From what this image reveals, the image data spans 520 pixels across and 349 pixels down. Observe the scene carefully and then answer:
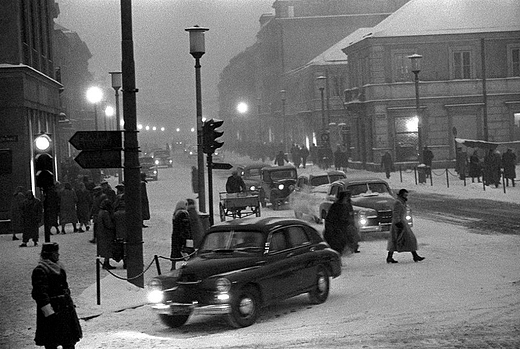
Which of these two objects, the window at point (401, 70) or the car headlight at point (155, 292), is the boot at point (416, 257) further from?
the window at point (401, 70)

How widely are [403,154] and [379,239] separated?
34887 millimetres

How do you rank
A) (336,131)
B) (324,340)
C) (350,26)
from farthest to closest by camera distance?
(350,26) < (336,131) < (324,340)

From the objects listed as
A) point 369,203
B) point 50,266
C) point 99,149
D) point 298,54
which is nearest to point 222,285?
point 50,266

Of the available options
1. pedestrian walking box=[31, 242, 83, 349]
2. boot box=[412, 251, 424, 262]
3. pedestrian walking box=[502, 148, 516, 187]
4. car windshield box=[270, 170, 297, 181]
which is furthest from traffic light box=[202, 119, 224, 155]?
pedestrian walking box=[502, 148, 516, 187]

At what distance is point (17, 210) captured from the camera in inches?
1058

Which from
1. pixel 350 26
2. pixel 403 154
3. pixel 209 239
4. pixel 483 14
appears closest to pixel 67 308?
pixel 209 239

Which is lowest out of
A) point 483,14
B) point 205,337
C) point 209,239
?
point 205,337

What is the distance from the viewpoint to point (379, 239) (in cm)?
2398

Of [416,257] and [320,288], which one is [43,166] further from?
[416,257]

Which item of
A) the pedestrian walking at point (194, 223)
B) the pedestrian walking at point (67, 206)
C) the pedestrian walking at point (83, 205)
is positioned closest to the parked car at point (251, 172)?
the pedestrian walking at point (83, 205)

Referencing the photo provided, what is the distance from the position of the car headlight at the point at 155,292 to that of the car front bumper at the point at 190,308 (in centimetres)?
9

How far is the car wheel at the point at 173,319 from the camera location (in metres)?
13.2

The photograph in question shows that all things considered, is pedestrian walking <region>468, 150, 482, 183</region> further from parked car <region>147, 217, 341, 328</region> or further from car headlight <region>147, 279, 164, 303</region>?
car headlight <region>147, 279, 164, 303</region>

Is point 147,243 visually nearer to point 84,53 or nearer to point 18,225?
point 18,225
